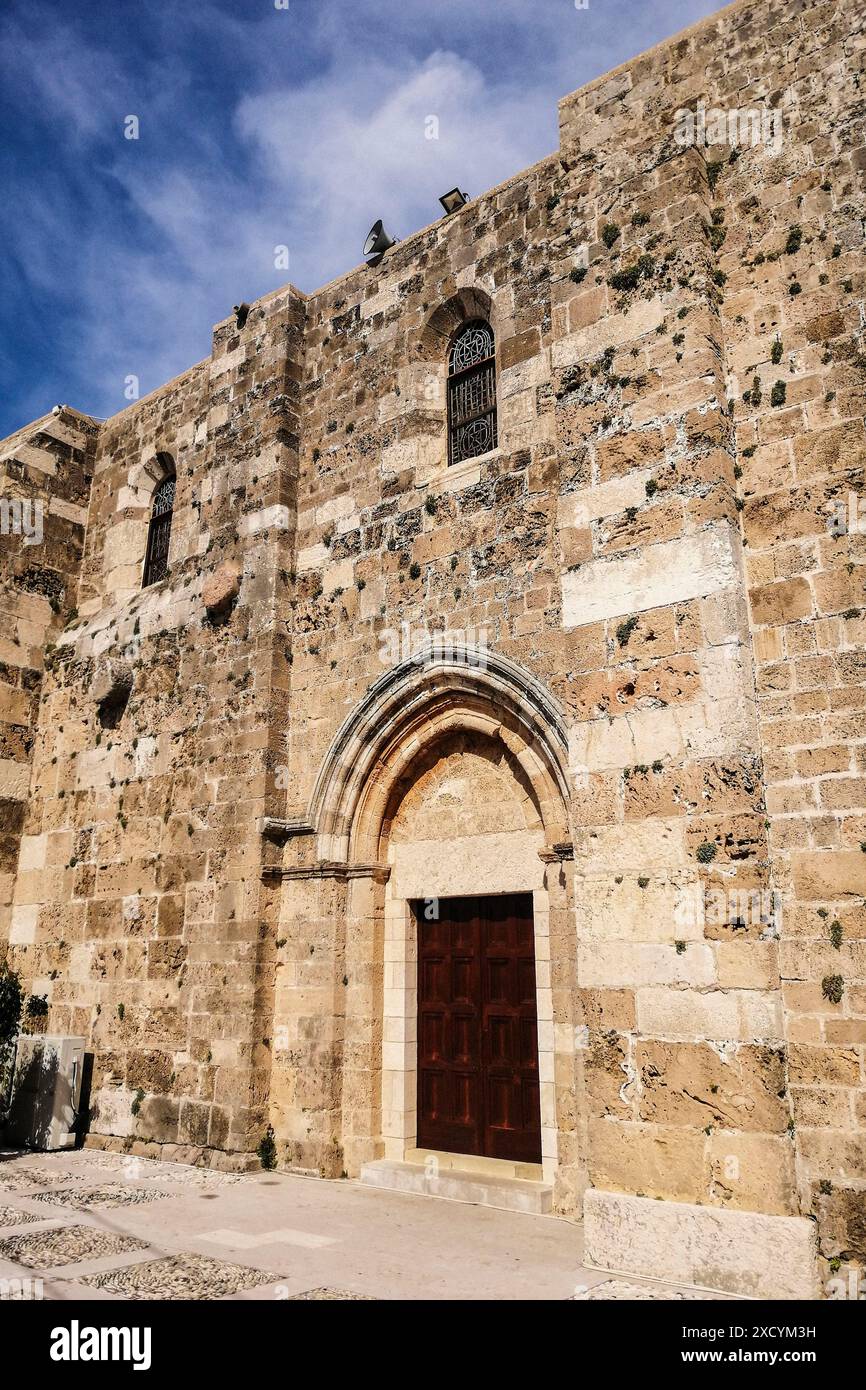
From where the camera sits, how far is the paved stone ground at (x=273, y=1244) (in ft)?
13.9

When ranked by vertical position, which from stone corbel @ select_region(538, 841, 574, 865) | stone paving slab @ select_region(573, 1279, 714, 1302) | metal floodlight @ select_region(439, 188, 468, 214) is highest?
metal floodlight @ select_region(439, 188, 468, 214)

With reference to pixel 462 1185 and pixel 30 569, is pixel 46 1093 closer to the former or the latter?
pixel 462 1185

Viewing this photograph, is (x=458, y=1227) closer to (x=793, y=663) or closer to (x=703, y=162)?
(x=793, y=663)

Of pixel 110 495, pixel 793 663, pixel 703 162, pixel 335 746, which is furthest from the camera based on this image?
pixel 110 495

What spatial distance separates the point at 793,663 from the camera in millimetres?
4891

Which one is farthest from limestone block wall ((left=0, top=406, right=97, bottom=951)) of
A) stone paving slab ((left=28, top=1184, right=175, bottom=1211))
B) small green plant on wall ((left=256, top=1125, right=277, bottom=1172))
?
small green plant on wall ((left=256, top=1125, right=277, bottom=1172))

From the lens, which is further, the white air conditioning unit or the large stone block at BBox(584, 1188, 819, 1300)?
the white air conditioning unit

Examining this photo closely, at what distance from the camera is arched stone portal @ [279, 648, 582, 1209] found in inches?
243

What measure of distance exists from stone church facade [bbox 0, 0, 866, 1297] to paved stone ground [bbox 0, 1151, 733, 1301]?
36 cm

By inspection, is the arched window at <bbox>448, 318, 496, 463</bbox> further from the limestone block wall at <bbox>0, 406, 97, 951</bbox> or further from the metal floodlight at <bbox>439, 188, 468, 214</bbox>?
the limestone block wall at <bbox>0, 406, 97, 951</bbox>

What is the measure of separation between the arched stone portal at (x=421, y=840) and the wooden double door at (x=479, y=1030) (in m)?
→ 0.15
